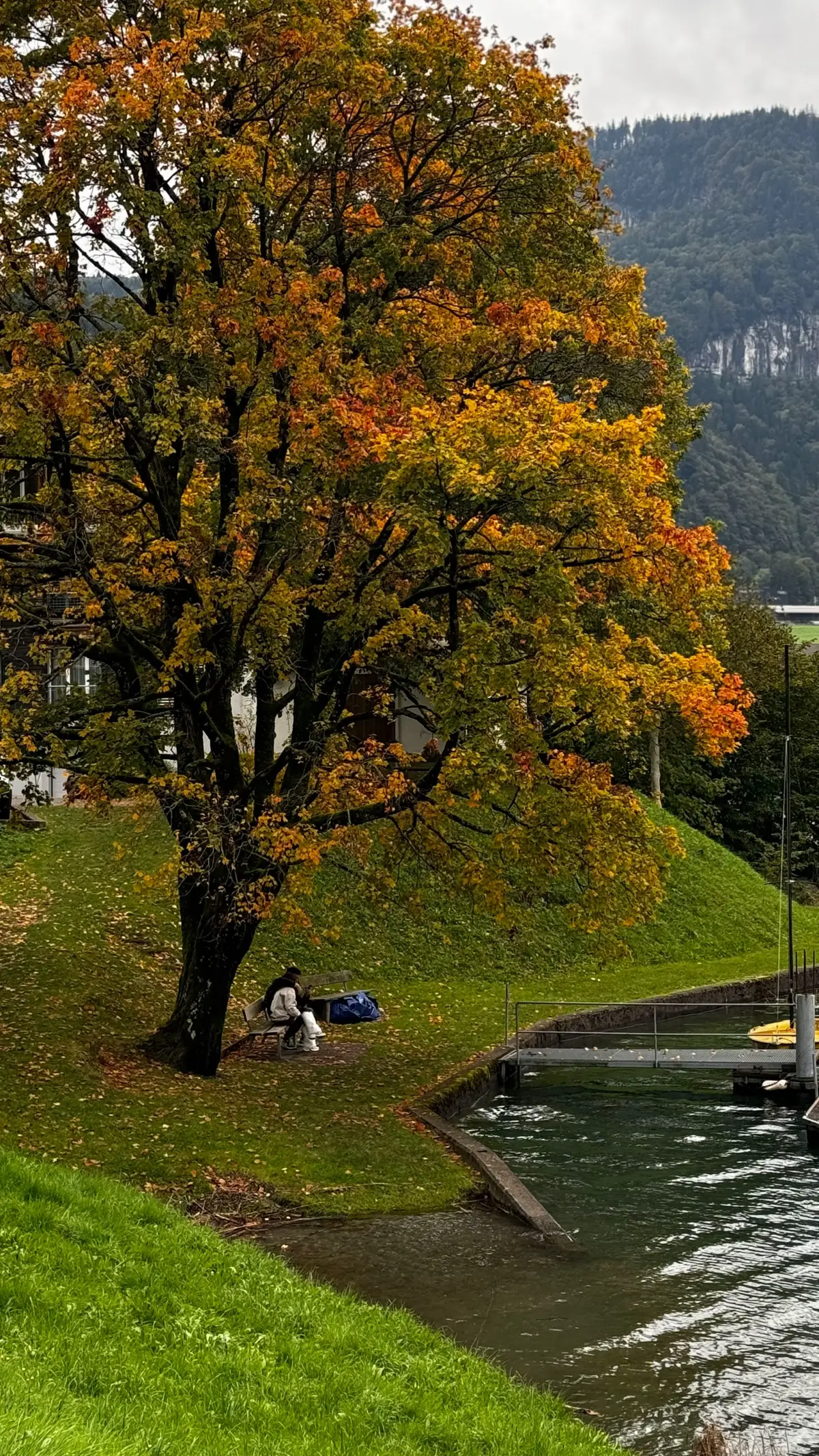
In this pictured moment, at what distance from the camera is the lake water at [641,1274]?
31.1 feet

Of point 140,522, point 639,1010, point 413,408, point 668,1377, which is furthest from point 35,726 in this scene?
point 639,1010

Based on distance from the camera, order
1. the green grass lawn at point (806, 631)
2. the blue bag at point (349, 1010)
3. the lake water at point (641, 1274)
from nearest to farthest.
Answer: the lake water at point (641, 1274) → the blue bag at point (349, 1010) → the green grass lawn at point (806, 631)

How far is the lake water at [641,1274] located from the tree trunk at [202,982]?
3.78 metres

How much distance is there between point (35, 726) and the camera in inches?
663

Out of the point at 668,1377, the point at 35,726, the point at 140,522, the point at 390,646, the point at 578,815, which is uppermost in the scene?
the point at 140,522

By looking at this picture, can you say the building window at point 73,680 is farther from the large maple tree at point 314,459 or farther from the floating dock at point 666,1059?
the floating dock at point 666,1059

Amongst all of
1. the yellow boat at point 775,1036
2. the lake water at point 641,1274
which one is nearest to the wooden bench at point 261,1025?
the lake water at point 641,1274

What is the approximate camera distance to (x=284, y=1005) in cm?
1973

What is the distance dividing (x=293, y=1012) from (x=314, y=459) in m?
8.50

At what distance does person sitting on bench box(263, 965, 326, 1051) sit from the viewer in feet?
64.2

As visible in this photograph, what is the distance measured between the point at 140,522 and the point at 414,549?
3594 mm

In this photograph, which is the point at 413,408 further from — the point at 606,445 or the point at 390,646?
the point at 390,646

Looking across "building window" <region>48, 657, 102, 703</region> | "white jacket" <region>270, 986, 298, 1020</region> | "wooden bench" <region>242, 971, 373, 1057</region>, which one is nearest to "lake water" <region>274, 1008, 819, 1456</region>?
"white jacket" <region>270, 986, 298, 1020</region>

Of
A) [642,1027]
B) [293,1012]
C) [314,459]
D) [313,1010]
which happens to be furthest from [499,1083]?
[314,459]
